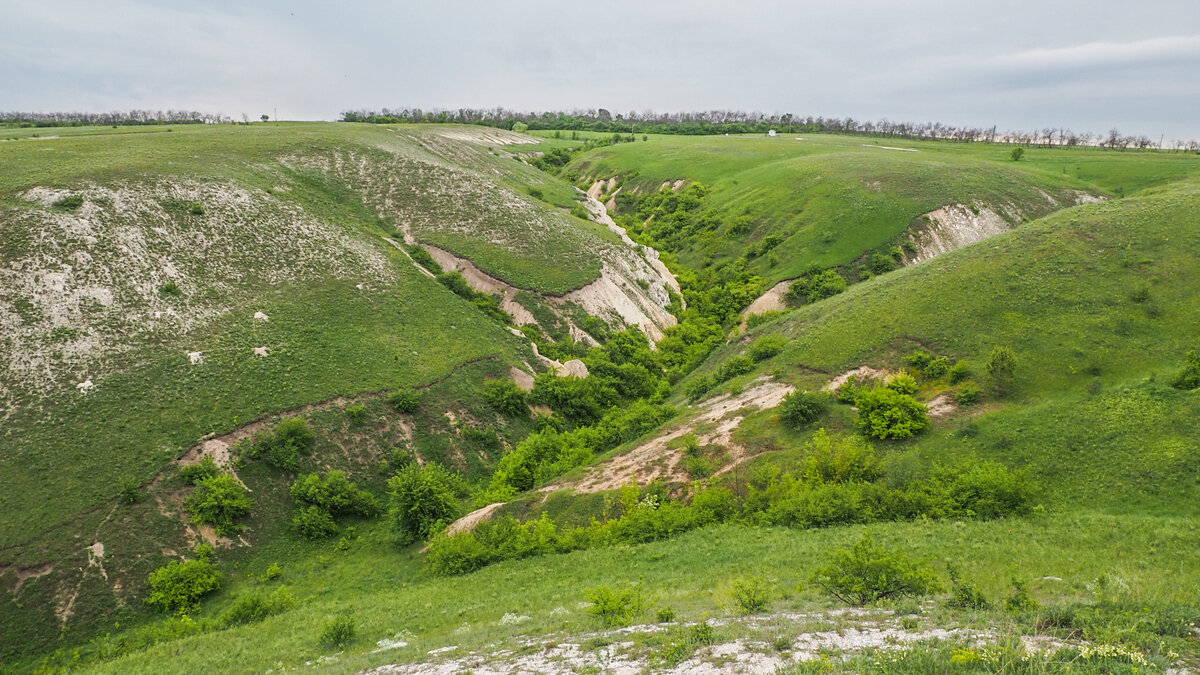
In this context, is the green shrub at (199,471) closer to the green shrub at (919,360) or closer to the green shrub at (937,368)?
the green shrub at (919,360)

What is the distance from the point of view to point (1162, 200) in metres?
47.2

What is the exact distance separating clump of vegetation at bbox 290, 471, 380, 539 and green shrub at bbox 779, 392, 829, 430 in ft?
86.1

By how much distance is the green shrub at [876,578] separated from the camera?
49.5 feet

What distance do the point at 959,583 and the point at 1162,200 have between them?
53267 millimetres

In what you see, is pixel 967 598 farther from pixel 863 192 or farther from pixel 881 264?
pixel 863 192

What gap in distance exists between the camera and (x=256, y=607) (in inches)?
1018

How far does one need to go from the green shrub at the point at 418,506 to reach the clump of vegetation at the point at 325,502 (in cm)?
295

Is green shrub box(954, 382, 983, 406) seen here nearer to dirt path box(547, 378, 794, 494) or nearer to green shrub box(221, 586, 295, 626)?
dirt path box(547, 378, 794, 494)

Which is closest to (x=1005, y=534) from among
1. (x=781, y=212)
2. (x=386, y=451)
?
(x=386, y=451)

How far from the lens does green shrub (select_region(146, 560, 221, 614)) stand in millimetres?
26938

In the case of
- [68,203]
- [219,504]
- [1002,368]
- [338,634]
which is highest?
[68,203]

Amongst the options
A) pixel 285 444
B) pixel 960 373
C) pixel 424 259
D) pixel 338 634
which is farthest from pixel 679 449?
pixel 424 259

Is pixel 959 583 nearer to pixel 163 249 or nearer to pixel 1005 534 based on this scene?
pixel 1005 534

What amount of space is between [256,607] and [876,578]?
26590mm
